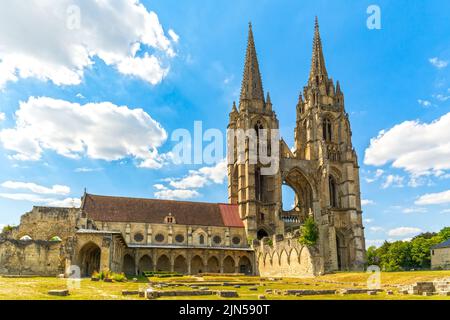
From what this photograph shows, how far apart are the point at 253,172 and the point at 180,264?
714 inches

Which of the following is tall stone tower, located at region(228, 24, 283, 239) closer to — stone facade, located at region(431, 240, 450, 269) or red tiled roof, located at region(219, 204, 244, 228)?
red tiled roof, located at region(219, 204, 244, 228)

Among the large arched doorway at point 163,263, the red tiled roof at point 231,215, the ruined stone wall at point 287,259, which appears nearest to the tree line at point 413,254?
the red tiled roof at point 231,215

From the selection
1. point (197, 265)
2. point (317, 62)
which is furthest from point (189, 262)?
point (317, 62)

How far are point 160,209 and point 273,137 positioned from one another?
74.7 feet

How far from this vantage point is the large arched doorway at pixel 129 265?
5384 centimetres

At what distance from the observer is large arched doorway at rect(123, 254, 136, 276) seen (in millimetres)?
53841

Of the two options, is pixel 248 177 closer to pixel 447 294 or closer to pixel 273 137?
pixel 273 137

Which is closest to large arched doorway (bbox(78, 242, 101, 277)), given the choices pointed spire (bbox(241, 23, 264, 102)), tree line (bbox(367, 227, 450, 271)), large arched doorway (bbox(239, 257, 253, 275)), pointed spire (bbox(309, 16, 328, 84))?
large arched doorway (bbox(239, 257, 253, 275))

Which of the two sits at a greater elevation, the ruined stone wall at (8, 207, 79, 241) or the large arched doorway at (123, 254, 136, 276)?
the ruined stone wall at (8, 207, 79, 241)

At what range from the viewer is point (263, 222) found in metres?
65.2

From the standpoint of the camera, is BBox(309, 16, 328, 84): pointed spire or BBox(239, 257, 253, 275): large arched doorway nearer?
BBox(239, 257, 253, 275): large arched doorway

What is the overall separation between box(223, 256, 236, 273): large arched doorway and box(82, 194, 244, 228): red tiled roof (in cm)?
564

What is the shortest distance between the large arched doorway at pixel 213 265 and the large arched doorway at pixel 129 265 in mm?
10755
